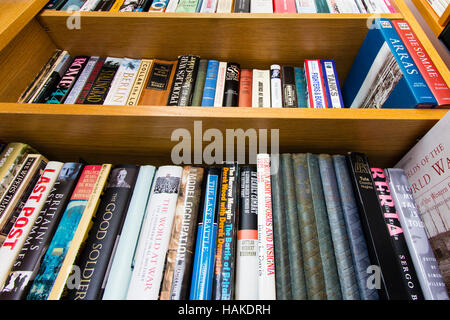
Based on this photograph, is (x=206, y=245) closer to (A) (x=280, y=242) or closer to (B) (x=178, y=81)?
(A) (x=280, y=242)

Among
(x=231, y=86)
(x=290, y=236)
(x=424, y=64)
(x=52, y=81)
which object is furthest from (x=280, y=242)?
(x=52, y=81)

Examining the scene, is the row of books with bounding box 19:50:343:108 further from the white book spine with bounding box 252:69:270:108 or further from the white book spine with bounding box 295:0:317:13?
the white book spine with bounding box 295:0:317:13

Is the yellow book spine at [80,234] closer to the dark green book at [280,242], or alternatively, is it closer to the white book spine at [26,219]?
the white book spine at [26,219]

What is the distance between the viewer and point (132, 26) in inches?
33.4

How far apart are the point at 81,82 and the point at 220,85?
44 cm

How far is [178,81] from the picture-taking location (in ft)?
2.65

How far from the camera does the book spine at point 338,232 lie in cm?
51

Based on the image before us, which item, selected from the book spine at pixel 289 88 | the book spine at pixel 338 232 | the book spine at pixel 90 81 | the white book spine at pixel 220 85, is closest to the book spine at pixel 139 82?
the book spine at pixel 90 81

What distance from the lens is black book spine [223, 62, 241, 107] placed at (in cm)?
78

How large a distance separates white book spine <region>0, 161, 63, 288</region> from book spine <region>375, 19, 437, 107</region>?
0.91m

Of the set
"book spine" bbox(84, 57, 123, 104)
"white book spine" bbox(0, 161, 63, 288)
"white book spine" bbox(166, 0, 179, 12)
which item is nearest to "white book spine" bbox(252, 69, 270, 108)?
"white book spine" bbox(166, 0, 179, 12)

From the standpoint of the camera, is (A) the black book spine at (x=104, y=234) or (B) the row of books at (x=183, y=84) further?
(B) the row of books at (x=183, y=84)

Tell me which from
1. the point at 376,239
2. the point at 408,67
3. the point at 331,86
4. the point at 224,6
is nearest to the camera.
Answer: the point at 376,239

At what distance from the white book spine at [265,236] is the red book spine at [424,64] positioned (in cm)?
43
